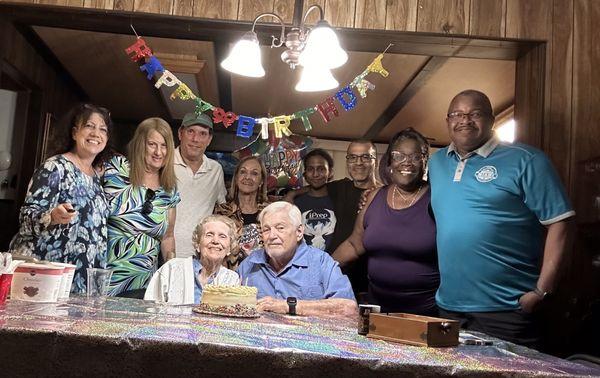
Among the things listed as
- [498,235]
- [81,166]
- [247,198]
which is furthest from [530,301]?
[81,166]

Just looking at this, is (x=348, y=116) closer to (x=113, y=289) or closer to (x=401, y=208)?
(x=401, y=208)

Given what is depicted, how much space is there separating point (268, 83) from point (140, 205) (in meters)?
2.31

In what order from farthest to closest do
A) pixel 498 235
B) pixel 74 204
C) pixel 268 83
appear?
1. pixel 268 83
2. pixel 74 204
3. pixel 498 235

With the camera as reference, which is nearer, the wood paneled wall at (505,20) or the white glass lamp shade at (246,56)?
the white glass lamp shade at (246,56)

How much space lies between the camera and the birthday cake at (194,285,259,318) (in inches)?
68.7

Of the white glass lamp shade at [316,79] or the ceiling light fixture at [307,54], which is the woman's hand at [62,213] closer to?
the ceiling light fixture at [307,54]

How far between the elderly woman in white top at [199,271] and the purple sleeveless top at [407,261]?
679mm

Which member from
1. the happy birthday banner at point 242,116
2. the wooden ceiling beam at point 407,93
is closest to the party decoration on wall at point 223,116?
the happy birthday banner at point 242,116

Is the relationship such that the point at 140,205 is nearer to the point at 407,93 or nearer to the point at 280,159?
the point at 280,159

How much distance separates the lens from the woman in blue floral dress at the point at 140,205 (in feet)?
8.74

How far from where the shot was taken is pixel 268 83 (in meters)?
4.76

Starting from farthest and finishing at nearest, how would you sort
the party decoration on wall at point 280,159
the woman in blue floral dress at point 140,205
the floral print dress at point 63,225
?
1. the party decoration on wall at point 280,159
2. the woman in blue floral dress at point 140,205
3. the floral print dress at point 63,225

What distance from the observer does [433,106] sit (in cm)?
514

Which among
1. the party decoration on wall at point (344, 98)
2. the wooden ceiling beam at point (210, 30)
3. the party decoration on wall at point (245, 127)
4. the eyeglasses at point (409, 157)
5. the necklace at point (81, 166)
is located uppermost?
the wooden ceiling beam at point (210, 30)
